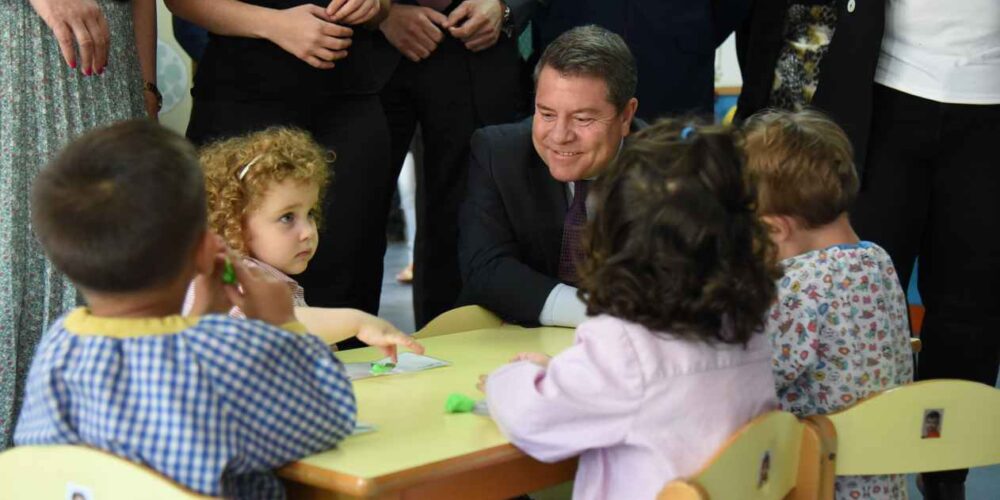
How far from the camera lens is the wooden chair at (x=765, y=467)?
162cm

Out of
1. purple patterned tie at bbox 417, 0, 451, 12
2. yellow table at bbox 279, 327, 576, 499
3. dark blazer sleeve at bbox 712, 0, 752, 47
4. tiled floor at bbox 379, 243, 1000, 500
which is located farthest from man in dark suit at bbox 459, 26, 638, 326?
tiled floor at bbox 379, 243, 1000, 500

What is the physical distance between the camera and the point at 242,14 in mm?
3150

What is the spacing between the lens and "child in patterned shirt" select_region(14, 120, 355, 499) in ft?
5.08

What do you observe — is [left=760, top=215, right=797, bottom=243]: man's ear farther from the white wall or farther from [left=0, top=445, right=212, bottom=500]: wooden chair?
the white wall

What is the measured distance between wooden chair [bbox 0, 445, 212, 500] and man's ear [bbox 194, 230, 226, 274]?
0.30 meters

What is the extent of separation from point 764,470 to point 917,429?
1.13ft

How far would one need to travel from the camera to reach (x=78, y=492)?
154cm

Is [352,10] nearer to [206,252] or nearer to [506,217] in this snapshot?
[506,217]

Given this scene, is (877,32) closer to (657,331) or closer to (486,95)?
(486,95)

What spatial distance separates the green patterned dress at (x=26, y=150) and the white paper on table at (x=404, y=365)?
819 millimetres

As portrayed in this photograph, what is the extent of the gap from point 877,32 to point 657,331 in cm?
166

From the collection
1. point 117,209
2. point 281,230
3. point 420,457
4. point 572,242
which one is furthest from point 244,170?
point 420,457

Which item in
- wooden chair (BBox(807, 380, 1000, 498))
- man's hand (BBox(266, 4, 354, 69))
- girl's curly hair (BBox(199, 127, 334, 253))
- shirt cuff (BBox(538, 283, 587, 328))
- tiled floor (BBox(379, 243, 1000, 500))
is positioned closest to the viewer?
wooden chair (BBox(807, 380, 1000, 498))

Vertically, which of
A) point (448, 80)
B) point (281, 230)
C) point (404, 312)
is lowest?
point (404, 312)
